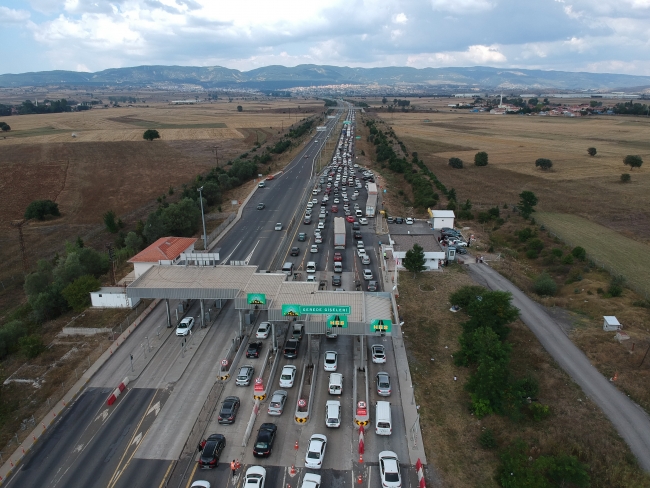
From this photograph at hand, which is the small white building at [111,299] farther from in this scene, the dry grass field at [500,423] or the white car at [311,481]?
the white car at [311,481]

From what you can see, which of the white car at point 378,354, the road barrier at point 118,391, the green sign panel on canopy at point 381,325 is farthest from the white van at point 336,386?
the road barrier at point 118,391

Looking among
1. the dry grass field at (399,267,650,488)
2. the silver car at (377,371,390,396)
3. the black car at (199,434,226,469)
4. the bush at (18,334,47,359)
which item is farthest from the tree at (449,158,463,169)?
the black car at (199,434,226,469)

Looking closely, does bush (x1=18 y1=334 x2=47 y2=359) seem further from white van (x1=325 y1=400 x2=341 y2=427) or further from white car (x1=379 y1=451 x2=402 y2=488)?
white car (x1=379 y1=451 x2=402 y2=488)

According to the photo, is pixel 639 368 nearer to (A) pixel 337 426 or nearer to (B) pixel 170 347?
(A) pixel 337 426

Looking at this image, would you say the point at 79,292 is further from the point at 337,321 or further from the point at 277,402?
the point at 337,321

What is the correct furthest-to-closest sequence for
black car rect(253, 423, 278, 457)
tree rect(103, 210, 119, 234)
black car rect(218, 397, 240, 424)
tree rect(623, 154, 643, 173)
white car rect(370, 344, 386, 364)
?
tree rect(623, 154, 643, 173) → tree rect(103, 210, 119, 234) → white car rect(370, 344, 386, 364) → black car rect(218, 397, 240, 424) → black car rect(253, 423, 278, 457)
